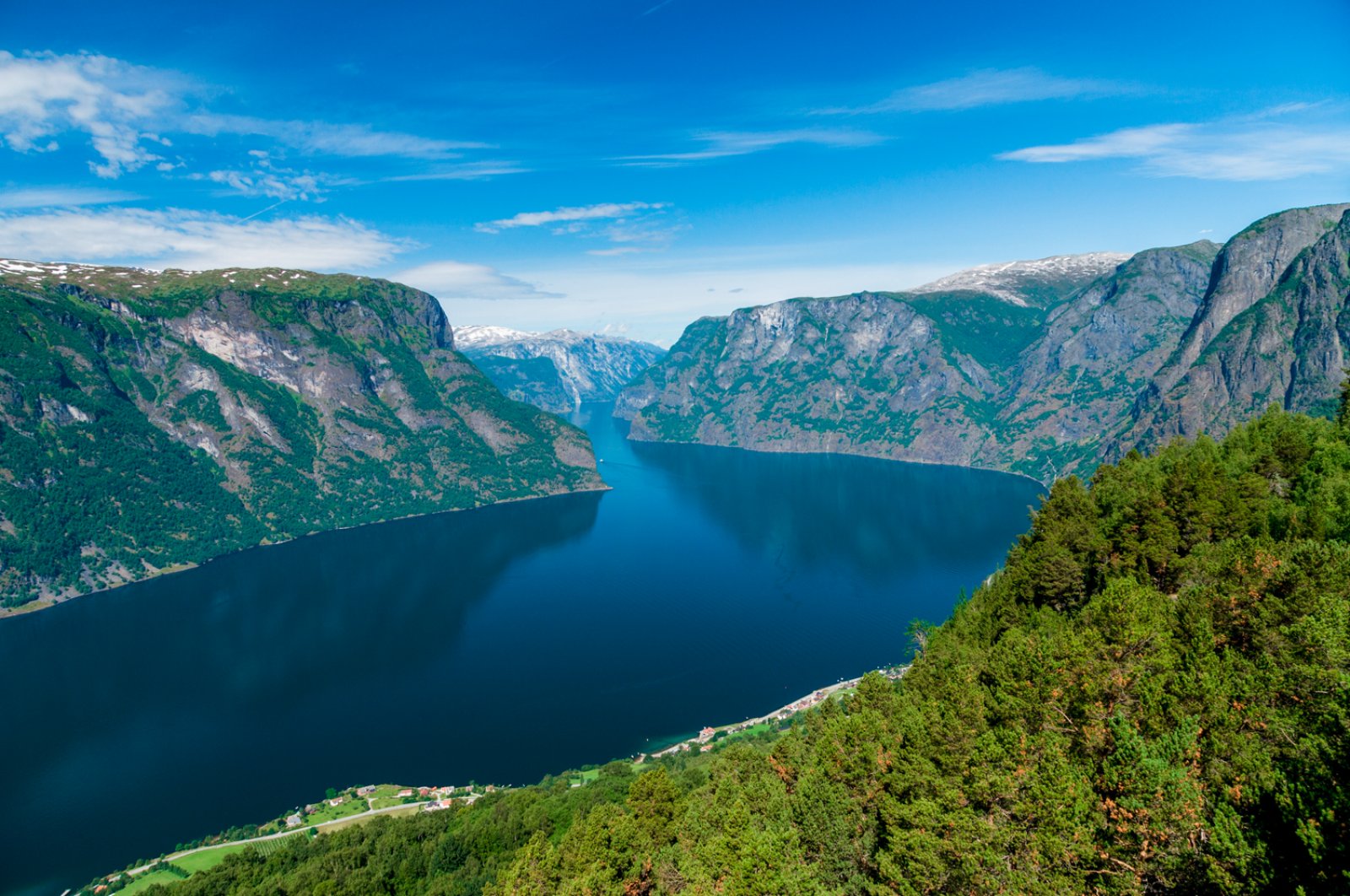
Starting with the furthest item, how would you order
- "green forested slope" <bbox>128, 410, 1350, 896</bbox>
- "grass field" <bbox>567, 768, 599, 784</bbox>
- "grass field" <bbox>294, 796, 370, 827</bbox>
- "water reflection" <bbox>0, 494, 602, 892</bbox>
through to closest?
"water reflection" <bbox>0, 494, 602, 892</bbox>
"grass field" <bbox>567, 768, 599, 784</bbox>
"grass field" <bbox>294, 796, 370, 827</bbox>
"green forested slope" <bbox>128, 410, 1350, 896</bbox>

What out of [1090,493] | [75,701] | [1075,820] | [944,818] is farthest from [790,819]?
[75,701]

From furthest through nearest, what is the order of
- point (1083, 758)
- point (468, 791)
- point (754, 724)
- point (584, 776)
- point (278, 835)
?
1. point (754, 724)
2. point (468, 791)
3. point (584, 776)
4. point (278, 835)
5. point (1083, 758)

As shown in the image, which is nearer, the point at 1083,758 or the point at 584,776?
the point at 1083,758

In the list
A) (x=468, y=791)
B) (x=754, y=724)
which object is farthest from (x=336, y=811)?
(x=754, y=724)

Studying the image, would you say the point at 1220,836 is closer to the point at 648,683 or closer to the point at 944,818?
the point at 944,818

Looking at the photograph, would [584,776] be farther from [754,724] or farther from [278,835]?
[278,835]

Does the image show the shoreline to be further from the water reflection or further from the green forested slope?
the green forested slope

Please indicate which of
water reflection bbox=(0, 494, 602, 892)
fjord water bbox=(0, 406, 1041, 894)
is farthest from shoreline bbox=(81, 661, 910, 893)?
water reflection bbox=(0, 494, 602, 892)

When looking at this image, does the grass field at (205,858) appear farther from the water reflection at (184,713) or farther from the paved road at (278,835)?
the water reflection at (184,713)

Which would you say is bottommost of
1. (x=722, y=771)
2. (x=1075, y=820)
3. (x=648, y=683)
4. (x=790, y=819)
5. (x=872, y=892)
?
(x=648, y=683)
